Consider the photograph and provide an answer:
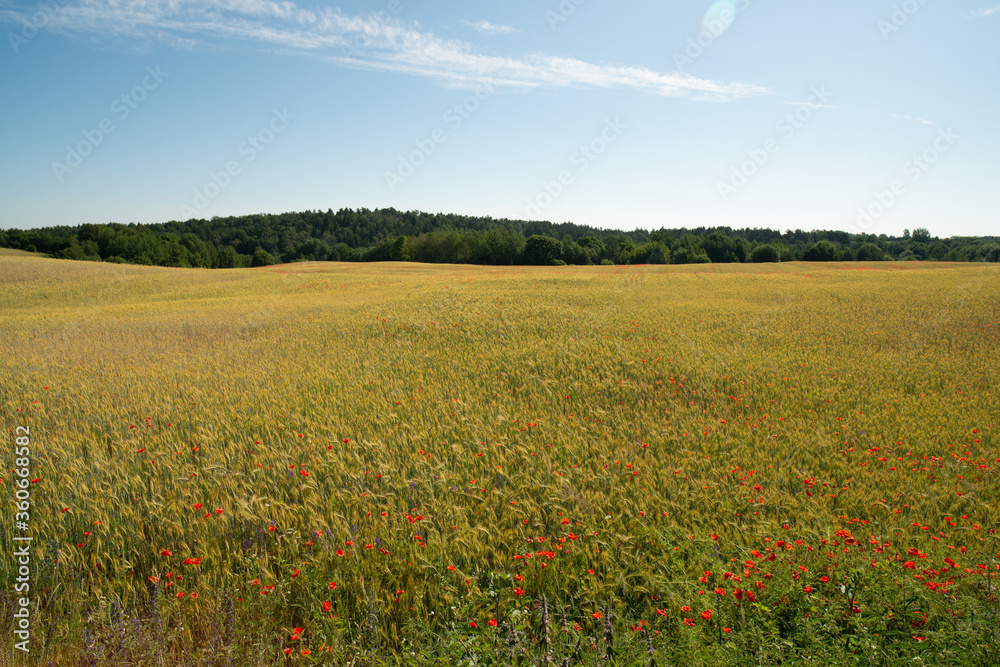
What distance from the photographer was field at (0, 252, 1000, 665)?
2.87 meters

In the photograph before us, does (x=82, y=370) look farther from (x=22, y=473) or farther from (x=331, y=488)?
(x=331, y=488)

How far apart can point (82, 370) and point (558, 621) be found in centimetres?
1044

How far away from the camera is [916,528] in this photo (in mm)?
4004

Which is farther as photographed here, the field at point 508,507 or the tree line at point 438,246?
the tree line at point 438,246

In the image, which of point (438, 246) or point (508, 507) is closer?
point (508, 507)

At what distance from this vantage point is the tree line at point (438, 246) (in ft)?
234

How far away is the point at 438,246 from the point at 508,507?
85.2 m

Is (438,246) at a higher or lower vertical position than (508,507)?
higher

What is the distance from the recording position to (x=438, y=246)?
8656 cm

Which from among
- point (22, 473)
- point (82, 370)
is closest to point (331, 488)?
point (22, 473)

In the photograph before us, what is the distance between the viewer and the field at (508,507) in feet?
9.41

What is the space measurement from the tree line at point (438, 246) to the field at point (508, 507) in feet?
227

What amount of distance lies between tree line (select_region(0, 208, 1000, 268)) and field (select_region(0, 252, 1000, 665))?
2730 inches

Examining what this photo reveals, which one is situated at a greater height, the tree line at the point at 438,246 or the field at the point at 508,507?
the tree line at the point at 438,246
